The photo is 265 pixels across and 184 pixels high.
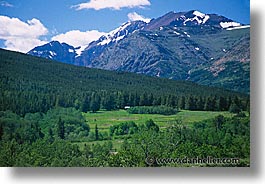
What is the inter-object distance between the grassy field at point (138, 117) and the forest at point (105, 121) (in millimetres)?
11

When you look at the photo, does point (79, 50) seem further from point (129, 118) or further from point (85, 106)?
point (129, 118)

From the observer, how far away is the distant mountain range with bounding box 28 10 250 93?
6488 mm

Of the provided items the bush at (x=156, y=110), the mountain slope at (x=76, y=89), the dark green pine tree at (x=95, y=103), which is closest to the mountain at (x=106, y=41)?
the mountain slope at (x=76, y=89)

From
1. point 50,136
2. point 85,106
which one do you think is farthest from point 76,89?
point 50,136

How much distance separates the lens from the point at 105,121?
645cm

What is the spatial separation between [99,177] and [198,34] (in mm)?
2010

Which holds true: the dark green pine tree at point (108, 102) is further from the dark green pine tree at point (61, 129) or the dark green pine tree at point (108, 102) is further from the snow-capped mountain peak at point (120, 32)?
the snow-capped mountain peak at point (120, 32)

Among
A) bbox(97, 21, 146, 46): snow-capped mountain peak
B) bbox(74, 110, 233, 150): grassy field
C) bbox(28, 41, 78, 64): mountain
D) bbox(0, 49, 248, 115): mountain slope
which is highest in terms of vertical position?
bbox(97, 21, 146, 46): snow-capped mountain peak

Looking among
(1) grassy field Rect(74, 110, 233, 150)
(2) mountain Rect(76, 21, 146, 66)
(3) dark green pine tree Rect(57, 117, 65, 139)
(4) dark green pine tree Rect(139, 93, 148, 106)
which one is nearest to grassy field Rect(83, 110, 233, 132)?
(1) grassy field Rect(74, 110, 233, 150)

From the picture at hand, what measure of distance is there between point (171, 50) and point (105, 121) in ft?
3.82

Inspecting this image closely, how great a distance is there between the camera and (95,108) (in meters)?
6.49

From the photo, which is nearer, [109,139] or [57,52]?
[109,139]

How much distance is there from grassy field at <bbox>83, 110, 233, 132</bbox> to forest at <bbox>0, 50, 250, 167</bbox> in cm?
1

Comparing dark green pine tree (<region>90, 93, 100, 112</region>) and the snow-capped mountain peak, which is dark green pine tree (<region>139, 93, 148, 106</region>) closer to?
dark green pine tree (<region>90, 93, 100, 112</region>)
